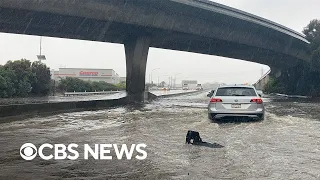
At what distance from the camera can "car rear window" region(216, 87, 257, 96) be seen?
12938 millimetres

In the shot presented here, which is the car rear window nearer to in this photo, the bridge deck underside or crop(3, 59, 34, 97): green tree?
the bridge deck underside

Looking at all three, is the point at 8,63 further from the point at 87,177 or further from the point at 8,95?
the point at 87,177

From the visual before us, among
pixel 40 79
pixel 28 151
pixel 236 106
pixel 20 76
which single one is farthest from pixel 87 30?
pixel 28 151

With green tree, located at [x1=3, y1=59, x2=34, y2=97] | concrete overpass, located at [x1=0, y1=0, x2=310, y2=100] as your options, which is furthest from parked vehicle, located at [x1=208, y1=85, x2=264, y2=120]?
green tree, located at [x1=3, y1=59, x2=34, y2=97]

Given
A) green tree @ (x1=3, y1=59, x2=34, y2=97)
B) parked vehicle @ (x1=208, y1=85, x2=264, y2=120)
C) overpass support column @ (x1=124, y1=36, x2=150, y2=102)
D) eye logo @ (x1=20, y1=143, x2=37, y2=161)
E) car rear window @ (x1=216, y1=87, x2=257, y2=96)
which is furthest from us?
green tree @ (x1=3, y1=59, x2=34, y2=97)

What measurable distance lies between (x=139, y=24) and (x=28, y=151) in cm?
2591

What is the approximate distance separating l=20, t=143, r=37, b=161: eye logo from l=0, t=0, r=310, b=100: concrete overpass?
20.6 meters

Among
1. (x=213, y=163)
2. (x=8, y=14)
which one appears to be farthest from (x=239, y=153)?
(x=8, y=14)

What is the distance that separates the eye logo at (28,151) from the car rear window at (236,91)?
7.70 m

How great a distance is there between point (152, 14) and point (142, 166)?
28185mm

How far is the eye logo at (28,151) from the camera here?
6.61 meters

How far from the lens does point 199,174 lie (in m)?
5.24

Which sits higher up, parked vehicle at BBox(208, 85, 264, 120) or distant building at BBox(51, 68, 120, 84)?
distant building at BBox(51, 68, 120, 84)

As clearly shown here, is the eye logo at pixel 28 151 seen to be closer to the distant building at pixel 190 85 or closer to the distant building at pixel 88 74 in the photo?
the distant building at pixel 190 85
